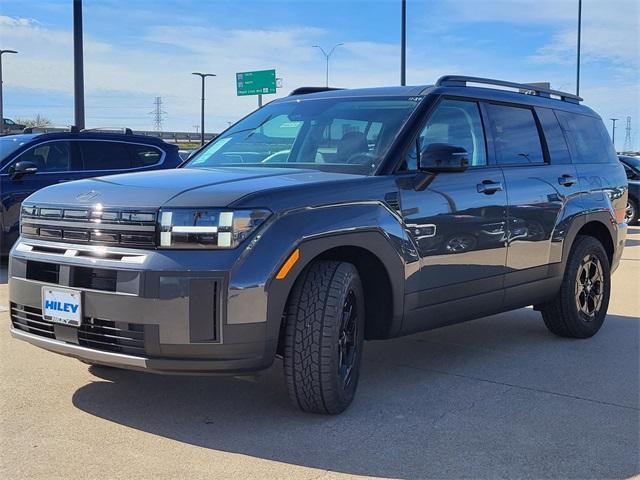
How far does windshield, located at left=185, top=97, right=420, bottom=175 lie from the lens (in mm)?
4402

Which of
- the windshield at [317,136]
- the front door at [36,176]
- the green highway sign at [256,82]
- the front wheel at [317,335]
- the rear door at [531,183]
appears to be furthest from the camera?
the green highway sign at [256,82]

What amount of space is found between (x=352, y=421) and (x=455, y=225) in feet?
4.59

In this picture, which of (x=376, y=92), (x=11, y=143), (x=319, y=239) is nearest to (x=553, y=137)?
(x=376, y=92)

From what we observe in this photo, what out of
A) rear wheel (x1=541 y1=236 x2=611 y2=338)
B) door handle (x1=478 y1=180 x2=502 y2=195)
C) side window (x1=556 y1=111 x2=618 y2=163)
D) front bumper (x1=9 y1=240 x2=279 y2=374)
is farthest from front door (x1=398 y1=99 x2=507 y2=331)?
side window (x1=556 y1=111 x2=618 y2=163)

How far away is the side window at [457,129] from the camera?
4555 mm

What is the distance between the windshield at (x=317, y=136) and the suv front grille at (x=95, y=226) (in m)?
1.27

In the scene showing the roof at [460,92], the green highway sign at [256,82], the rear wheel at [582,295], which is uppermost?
the green highway sign at [256,82]

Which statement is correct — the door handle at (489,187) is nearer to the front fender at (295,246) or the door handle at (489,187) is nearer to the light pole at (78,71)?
the front fender at (295,246)

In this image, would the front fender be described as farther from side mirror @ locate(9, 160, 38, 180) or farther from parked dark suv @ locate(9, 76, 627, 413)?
side mirror @ locate(9, 160, 38, 180)

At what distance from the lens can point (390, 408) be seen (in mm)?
4074

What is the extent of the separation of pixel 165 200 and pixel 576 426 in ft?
8.08

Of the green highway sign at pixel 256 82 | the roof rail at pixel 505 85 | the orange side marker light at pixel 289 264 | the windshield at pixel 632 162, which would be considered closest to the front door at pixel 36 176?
the roof rail at pixel 505 85

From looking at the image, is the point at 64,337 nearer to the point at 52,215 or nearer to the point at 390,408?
the point at 52,215

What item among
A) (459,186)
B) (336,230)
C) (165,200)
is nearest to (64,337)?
(165,200)
